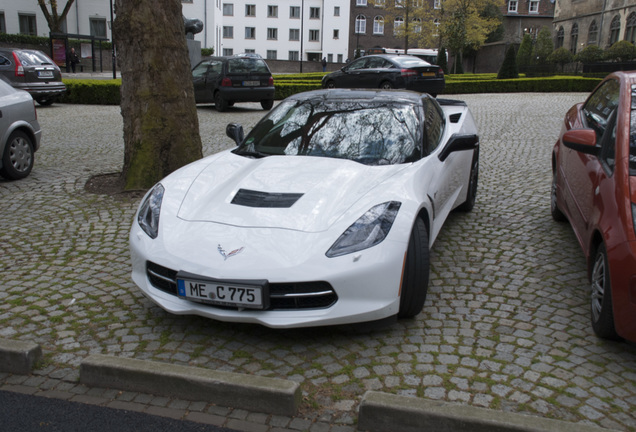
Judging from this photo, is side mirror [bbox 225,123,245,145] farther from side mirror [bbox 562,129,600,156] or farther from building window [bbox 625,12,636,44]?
building window [bbox 625,12,636,44]

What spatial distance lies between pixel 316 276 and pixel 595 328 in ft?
5.87

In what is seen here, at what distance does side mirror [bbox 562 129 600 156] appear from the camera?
407 centimetres

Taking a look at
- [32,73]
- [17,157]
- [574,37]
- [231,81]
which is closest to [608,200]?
[17,157]

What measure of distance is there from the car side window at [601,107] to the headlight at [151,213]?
320 cm

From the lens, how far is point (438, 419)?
8.61 feet

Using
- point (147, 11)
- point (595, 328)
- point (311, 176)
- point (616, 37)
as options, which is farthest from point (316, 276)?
point (616, 37)

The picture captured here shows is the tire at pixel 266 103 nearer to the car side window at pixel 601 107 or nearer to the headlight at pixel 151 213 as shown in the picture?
the car side window at pixel 601 107

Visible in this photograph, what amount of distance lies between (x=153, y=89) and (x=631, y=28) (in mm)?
43497

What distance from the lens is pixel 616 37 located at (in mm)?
43125

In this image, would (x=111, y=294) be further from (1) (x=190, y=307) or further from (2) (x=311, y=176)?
(2) (x=311, y=176)

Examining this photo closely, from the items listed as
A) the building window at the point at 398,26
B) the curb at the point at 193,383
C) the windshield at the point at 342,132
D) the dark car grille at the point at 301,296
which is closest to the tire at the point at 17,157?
the windshield at the point at 342,132

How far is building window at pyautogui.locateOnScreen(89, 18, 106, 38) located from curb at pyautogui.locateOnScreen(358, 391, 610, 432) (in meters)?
47.4

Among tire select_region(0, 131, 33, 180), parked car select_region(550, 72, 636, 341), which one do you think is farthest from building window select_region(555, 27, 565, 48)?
tire select_region(0, 131, 33, 180)

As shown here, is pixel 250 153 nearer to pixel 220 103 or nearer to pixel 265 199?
pixel 265 199
